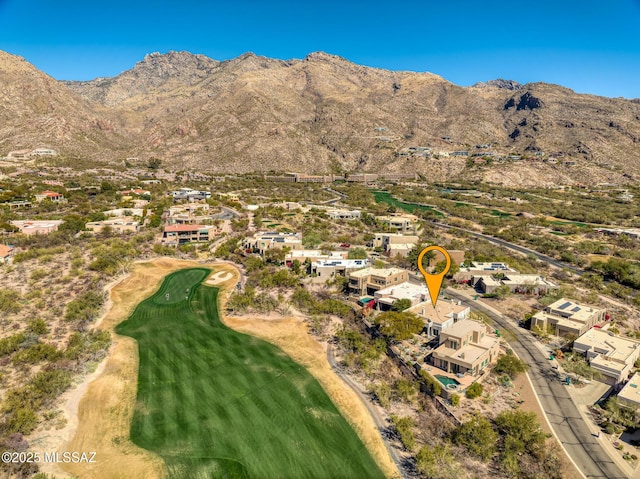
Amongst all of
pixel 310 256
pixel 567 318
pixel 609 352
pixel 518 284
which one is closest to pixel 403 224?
pixel 310 256

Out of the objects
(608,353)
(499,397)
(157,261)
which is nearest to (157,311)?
(157,261)

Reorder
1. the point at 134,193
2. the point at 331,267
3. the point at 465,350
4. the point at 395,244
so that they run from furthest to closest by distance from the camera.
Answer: the point at 134,193, the point at 395,244, the point at 331,267, the point at 465,350

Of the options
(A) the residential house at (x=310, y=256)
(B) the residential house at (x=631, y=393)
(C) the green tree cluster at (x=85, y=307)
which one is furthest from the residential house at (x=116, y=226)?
(B) the residential house at (x=631, y=393)

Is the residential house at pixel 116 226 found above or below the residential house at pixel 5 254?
above

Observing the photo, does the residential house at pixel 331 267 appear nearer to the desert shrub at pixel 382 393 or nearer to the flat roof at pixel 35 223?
the desert shrub at pixel 382 393

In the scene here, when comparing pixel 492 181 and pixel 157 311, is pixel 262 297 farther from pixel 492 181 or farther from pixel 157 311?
pixel 492 181

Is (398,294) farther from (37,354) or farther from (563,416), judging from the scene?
(37,354)
